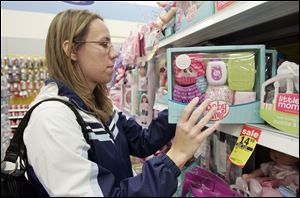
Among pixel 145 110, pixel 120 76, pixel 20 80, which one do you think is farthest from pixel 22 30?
pixel 145 110

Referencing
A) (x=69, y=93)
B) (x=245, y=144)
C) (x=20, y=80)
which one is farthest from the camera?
(x=20, y=80)

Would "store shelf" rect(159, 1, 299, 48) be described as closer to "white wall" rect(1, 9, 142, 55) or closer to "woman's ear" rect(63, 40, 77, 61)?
"woman's ear" rect(63, 40, 77, 61)

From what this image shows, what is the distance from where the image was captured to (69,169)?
2.59ft

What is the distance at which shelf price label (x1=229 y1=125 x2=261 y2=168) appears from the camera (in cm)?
78

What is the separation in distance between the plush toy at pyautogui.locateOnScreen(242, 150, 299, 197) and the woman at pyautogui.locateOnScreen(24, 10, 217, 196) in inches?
9.0

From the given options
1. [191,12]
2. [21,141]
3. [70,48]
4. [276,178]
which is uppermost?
[191,12]

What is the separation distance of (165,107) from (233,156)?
0.53 m

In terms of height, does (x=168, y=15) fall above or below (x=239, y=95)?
above

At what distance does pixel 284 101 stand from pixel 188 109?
28cm

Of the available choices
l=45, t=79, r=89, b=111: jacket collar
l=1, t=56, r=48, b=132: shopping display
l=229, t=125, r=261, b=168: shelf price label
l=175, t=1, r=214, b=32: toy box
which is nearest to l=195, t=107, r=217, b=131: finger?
l=229, t=125, r=261, b=168: shelf price label

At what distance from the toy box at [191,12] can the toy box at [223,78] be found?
0.17m

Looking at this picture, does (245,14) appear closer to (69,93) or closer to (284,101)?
(284,101)

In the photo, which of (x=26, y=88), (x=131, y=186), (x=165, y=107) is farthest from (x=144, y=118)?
(x=26, y=88)

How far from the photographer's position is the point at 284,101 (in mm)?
702
